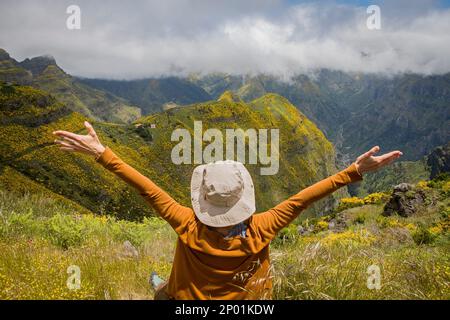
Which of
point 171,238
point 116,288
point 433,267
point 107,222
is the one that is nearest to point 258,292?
point 116,288

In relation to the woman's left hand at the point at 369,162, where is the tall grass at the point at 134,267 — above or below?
below

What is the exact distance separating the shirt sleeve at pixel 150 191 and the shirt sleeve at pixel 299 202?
65cm

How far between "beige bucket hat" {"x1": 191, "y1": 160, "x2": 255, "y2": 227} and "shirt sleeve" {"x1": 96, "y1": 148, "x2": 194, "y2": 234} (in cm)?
→ 17

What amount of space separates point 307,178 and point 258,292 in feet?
370

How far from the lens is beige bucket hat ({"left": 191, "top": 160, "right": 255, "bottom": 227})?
3.34 m

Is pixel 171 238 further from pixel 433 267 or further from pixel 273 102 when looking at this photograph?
pixel 273 102

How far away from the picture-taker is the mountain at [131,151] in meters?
42.0

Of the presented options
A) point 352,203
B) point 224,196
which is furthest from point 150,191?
point 352,203

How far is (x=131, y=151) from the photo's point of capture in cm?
6981

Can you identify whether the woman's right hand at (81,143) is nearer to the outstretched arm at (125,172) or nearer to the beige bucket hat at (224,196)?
the outstretched arm at (125,172)

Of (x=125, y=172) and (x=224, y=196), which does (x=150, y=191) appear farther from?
(x=224, y=196)

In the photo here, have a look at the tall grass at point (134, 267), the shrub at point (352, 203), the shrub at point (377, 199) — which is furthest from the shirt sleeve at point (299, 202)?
the shrub at point (352, 203)

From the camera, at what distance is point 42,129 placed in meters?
49.3

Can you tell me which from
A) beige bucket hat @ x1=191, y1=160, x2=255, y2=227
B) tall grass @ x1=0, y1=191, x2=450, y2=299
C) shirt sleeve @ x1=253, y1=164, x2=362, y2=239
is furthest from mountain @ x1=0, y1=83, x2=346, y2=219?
shirt sleeve @ x1=253, y1=164, x2=362, y2=239
